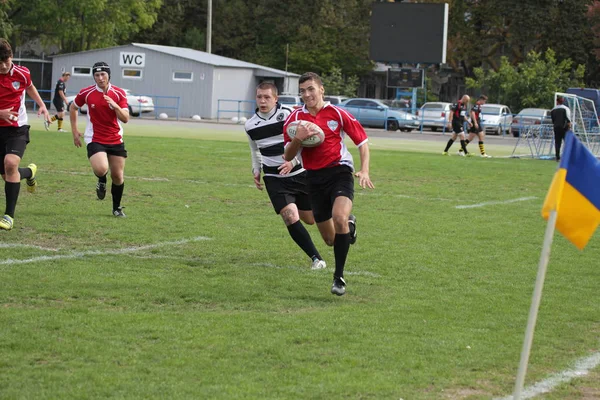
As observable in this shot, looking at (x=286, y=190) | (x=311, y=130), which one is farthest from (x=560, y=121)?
(x=311, y=130)

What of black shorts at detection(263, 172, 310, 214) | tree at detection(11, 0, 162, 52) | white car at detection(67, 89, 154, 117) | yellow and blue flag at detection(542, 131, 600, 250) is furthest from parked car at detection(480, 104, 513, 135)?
yellow and blue flag at detection(542, 131, 600, 250)

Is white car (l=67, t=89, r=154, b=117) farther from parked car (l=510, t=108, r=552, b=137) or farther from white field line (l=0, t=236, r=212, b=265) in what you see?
white field line (l=0, t=236, r=212, b=265)

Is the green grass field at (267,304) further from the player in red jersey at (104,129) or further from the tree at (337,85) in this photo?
the tree at (337,85)

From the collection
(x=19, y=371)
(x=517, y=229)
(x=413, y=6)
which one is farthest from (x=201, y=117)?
(x=19, y=371)

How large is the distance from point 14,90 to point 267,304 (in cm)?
501

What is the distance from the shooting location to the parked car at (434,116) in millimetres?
49844

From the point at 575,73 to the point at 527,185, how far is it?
4505 centimetres

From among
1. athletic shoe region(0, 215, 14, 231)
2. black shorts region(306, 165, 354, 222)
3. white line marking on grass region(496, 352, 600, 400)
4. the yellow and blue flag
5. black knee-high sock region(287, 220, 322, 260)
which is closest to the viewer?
the yellow and blue flag

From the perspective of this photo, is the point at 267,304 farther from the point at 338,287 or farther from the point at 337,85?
the point at 337,85

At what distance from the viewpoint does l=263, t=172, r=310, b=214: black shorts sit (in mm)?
9961

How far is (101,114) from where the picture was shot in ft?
42.2

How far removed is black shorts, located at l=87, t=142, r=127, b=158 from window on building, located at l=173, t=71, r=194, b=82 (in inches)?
1683

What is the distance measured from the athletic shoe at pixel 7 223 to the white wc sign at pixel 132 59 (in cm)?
4413

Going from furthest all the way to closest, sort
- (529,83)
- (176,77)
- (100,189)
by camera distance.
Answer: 1. (529,83)
2. (176,77)
3. (100,189)
